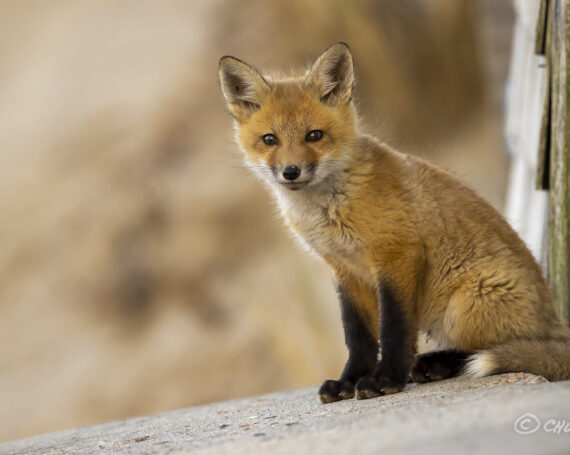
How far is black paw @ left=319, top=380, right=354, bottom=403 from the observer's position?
110 inches

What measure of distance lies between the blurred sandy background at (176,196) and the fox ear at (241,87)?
4.98 m

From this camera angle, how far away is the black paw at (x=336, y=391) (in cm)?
280

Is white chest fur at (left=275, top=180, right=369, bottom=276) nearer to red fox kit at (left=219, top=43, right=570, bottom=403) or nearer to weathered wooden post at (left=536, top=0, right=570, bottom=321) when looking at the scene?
red fox kit at (left=219, top=43, right=570, bottom=403)

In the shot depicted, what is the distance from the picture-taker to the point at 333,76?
10.2 feet

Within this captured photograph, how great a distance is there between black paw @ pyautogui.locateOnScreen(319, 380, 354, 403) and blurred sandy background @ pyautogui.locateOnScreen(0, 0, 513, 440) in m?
5.08

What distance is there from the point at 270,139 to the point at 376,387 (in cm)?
110

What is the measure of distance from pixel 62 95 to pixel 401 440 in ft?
33.0

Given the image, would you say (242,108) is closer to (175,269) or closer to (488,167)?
(175,269)

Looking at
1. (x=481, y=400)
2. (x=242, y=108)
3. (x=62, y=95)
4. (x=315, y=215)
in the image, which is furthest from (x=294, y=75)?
(x=62, y=95)

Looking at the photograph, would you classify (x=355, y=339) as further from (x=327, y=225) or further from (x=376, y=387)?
(x=327, y=225)

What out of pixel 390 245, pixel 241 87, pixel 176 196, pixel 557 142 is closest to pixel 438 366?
pixel 390 245

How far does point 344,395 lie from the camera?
2.81 m

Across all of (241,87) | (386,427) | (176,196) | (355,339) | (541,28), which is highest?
(541,28)

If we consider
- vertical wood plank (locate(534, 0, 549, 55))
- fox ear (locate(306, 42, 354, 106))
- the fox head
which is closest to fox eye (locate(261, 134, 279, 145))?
the fox head
